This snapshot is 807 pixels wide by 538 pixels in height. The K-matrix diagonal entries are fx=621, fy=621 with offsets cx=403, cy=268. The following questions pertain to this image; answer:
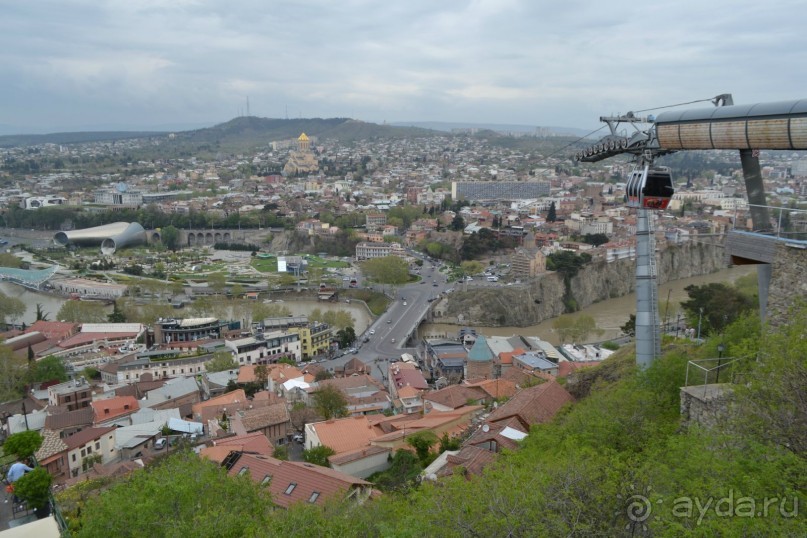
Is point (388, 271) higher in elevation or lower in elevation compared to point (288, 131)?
lower

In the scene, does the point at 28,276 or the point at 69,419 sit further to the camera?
the point at 28,276

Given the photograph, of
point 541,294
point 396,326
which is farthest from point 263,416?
point 541,294

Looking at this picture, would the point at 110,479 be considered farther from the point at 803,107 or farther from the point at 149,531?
the point at 803,107

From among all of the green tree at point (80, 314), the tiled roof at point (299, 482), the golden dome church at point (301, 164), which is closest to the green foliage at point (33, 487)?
the tiled roof at point (299, 482)

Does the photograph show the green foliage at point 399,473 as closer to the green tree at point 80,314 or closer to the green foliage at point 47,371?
the green foliage at point 47,371

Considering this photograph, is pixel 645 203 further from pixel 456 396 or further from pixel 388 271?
pixel 388 271
